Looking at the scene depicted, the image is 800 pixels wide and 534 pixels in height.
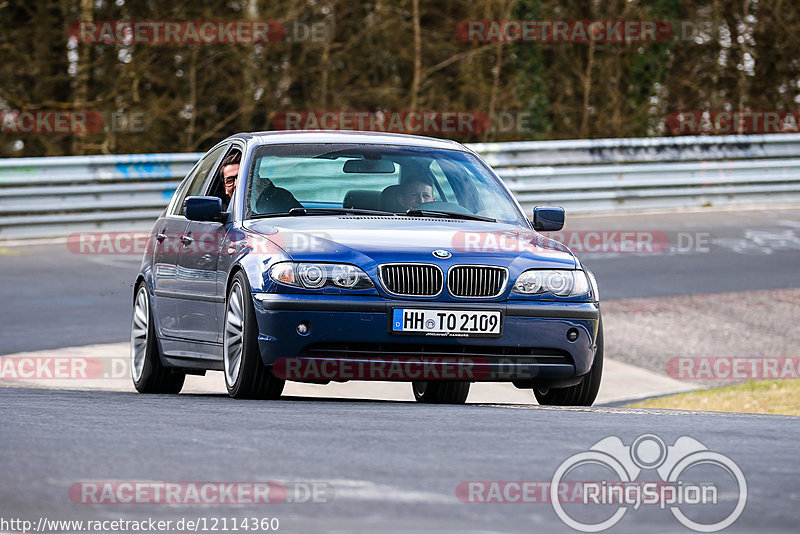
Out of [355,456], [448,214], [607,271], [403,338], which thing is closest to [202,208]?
[448,214]

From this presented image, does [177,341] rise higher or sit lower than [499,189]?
lower

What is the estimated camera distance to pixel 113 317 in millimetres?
14219

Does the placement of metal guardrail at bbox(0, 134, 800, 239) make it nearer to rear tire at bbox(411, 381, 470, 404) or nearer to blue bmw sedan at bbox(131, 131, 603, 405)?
rear tire at bbox(411, 381, 470, 404)

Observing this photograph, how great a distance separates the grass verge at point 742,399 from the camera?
1206 cm

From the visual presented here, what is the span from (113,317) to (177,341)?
193 inches

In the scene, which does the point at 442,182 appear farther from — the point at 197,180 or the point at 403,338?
the point at 197,180

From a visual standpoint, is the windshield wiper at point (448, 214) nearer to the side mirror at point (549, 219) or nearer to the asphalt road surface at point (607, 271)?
the side mirror at point (549, 219)

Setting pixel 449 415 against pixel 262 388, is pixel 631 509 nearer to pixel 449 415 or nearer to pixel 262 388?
pixel 449 415

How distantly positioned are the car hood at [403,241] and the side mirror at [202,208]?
0.30m

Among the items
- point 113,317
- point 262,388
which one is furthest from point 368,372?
point 113,317

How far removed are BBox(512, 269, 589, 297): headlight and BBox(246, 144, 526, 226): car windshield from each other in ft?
2.81

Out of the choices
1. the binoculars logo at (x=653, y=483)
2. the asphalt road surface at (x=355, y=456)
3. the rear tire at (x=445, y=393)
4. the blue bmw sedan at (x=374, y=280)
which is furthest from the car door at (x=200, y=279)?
the binoculars logo at (x=653, y=483)

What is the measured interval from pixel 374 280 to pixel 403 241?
33 centimetres

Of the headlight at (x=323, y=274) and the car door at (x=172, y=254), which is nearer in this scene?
the headlight at (x=323, y=274)
